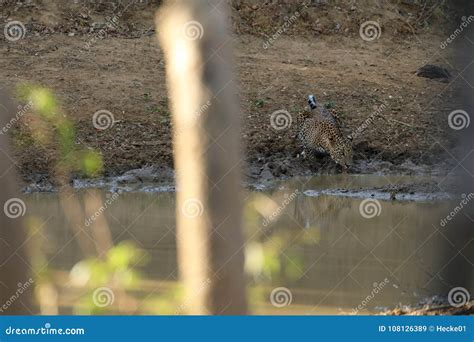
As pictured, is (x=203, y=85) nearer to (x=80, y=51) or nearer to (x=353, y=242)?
(x=353, y=242)

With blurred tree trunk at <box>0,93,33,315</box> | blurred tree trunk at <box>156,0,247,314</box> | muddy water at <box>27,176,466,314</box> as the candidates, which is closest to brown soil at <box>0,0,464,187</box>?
muddy water at <box>27,176,466,314</box>

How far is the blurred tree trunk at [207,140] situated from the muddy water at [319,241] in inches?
8.3

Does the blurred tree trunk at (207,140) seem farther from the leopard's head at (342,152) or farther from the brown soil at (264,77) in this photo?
the leopard's head at (342,152)

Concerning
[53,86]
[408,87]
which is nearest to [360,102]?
[408,87]

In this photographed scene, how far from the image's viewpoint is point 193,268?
3549 millimetres

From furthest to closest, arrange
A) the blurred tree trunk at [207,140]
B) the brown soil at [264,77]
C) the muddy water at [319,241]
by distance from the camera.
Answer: the brown soil at [264,77] < the muddy water at [319,241] < the blurred tree trunk at [207,140]

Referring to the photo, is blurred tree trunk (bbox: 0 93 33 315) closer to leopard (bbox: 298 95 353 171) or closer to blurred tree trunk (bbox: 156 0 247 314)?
blurred tree trunk (bbox: 156 0 247 314)

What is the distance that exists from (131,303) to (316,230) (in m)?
4.82

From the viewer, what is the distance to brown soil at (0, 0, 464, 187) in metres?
12.6

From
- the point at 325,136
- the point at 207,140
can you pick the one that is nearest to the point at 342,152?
the point at 325,136

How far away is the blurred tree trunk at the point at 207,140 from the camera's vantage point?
3.49 metres

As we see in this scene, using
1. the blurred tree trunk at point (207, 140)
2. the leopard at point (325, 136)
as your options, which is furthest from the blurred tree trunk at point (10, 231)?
the leopard at point (325, 136)

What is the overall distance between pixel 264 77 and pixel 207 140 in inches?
448

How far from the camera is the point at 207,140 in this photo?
3.50m
